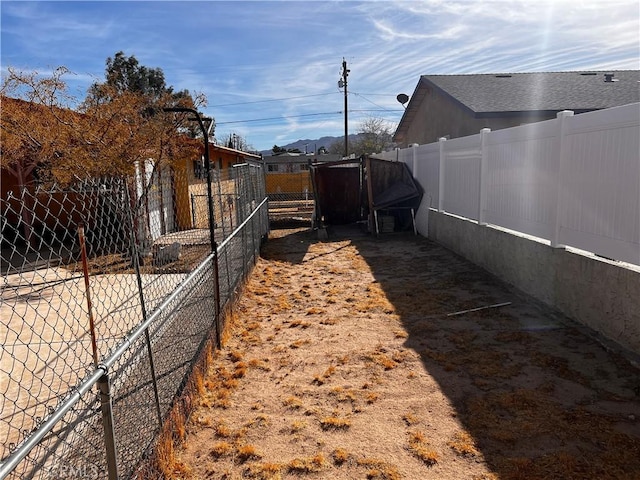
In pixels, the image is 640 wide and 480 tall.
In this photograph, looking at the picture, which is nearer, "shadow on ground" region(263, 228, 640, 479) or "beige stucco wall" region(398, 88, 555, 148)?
"shadow on ground" region(263, 228, 640, 479)

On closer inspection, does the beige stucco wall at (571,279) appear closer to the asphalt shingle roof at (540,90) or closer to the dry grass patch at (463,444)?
the dry grass patch at (463,444)

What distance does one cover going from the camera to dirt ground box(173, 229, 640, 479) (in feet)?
9.84

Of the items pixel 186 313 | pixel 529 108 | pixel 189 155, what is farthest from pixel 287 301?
pixel 529 108

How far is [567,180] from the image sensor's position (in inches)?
213

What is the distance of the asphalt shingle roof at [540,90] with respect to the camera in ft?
48.5

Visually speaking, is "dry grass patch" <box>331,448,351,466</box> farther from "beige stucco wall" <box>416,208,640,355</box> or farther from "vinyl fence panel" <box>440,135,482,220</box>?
"vinyl fence panel" <box>440,135,482,220</box>

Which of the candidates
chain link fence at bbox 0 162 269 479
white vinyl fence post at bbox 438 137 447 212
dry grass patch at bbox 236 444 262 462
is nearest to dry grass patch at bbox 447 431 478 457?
dry grass patch at bbox 236 444 262 462

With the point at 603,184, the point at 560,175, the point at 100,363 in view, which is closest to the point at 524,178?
the point at 560,175

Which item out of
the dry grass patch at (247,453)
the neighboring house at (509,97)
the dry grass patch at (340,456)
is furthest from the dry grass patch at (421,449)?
the neighboring house at (509,97)

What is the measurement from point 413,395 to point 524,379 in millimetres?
998

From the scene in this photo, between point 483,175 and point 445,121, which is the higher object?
point 445,121

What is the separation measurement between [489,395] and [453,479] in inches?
44.4

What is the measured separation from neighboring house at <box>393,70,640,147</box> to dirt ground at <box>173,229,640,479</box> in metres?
9.70

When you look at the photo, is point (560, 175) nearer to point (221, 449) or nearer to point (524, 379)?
point (524, 379)
